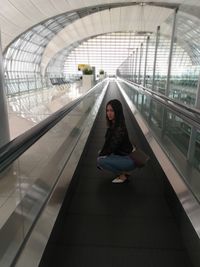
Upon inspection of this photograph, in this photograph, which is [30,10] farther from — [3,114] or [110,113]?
[110,113]

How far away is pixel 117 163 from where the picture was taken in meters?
4.00

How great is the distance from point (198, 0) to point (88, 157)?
316cm

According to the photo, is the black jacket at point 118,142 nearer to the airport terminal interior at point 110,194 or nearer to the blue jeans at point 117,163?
the blue jeans at point 117,163

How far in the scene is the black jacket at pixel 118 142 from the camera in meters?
4.07

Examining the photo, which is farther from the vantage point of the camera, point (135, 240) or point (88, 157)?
point (88, 157)

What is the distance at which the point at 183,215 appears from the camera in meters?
2.69

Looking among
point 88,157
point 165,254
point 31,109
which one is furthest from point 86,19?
point 165,254

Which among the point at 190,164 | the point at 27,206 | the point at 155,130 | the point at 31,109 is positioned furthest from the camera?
the point at 31,109

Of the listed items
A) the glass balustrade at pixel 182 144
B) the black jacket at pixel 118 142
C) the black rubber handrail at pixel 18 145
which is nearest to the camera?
the black rubber handrail at pixel 18 145

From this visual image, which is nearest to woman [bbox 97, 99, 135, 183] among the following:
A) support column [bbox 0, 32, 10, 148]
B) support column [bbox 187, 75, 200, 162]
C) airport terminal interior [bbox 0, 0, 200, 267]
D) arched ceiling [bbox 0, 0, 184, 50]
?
airport terminal interior [bbox 0, 0, 200, 267]

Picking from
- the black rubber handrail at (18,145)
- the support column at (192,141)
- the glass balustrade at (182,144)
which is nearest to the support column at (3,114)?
the black rubber handrail at (18,145)

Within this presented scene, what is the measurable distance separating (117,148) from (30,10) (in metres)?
34.9

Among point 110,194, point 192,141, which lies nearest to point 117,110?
point 110,194

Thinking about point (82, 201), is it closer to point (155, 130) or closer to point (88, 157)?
point (88, 157)
